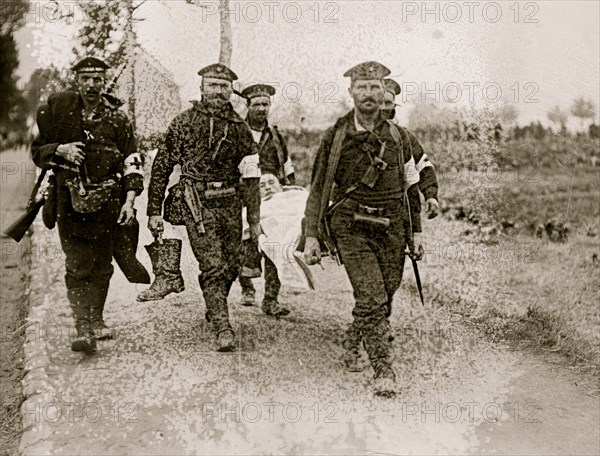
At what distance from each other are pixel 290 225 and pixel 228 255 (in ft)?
1.56

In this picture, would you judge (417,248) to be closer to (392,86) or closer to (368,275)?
(368,275)

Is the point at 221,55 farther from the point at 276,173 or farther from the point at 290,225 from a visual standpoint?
the point at 290,225

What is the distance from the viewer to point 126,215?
445 cm

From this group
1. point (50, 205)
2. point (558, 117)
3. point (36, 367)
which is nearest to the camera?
point (36, 367)

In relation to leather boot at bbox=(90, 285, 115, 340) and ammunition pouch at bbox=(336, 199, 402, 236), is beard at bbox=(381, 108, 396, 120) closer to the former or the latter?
ammunition pouch at bbox=(336, 199, 402, 236)

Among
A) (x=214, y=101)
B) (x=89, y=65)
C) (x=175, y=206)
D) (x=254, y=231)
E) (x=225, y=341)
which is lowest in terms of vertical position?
(x=225, y=341)

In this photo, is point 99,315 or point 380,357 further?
point 380,357

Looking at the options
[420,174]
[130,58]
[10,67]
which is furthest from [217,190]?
[10,67]

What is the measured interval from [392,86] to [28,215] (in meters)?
2.48

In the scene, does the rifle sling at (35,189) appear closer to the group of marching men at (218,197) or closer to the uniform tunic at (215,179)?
the group of marching men at (218,197)

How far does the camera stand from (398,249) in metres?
4.67

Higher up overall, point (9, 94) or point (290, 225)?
point (9, 94)

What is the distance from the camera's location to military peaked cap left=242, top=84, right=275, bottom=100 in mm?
4648

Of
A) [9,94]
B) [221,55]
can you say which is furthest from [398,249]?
[9,94]
